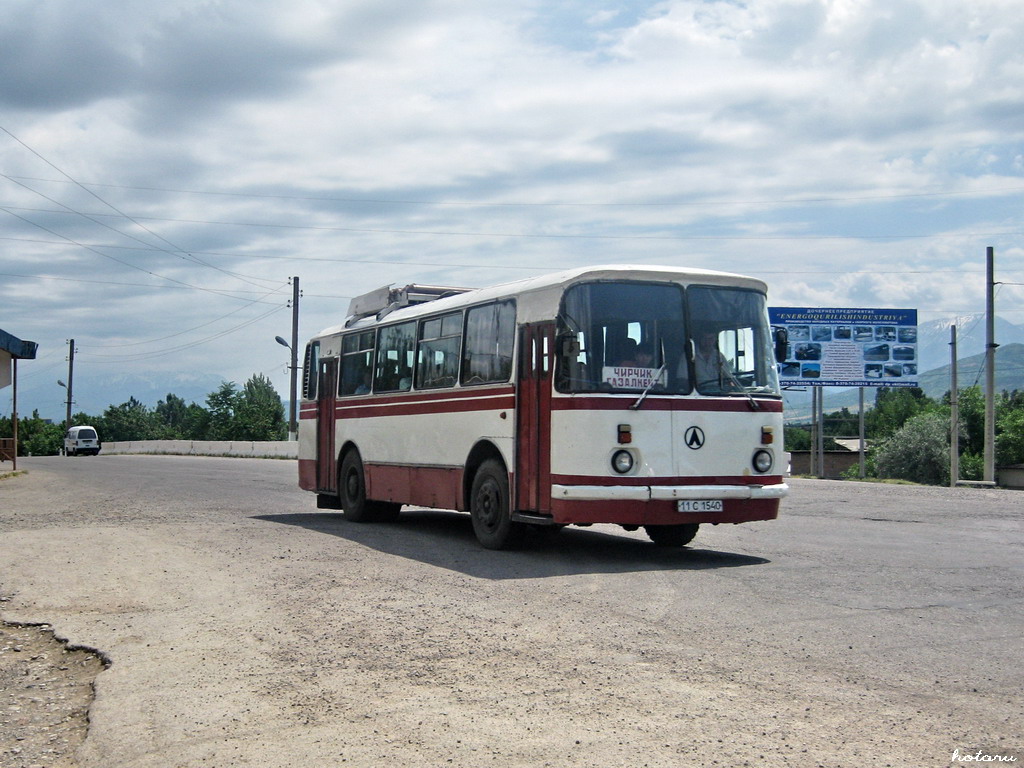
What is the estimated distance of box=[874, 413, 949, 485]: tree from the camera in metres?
79.8

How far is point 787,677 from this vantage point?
20.6 feet

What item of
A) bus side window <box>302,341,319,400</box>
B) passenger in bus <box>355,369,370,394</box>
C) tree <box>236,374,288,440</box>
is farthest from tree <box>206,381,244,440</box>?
passenger in bus <box>355,369,370,394</box>

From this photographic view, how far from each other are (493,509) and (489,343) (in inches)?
73.3

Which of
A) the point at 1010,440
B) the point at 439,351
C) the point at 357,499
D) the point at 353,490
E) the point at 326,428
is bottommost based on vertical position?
the point at 357,499

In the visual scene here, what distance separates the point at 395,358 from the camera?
15.9 m

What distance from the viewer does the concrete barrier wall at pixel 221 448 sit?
57.7 metres

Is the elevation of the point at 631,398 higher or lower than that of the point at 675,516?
higher

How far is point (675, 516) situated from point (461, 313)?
4.01 m

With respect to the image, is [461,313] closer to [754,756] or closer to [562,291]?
[562,291]

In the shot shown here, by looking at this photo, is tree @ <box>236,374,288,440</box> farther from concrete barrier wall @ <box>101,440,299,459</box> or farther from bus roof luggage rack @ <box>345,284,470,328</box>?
bus roof luggage rack @ <box>345,284,470,328</box>

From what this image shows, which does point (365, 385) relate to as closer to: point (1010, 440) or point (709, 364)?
point (709, 364)

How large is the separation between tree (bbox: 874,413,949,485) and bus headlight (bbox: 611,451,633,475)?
72.4 m

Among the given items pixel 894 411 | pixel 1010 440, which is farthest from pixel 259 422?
pixel 894 411

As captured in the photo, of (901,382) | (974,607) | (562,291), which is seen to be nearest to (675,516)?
(562,291)
